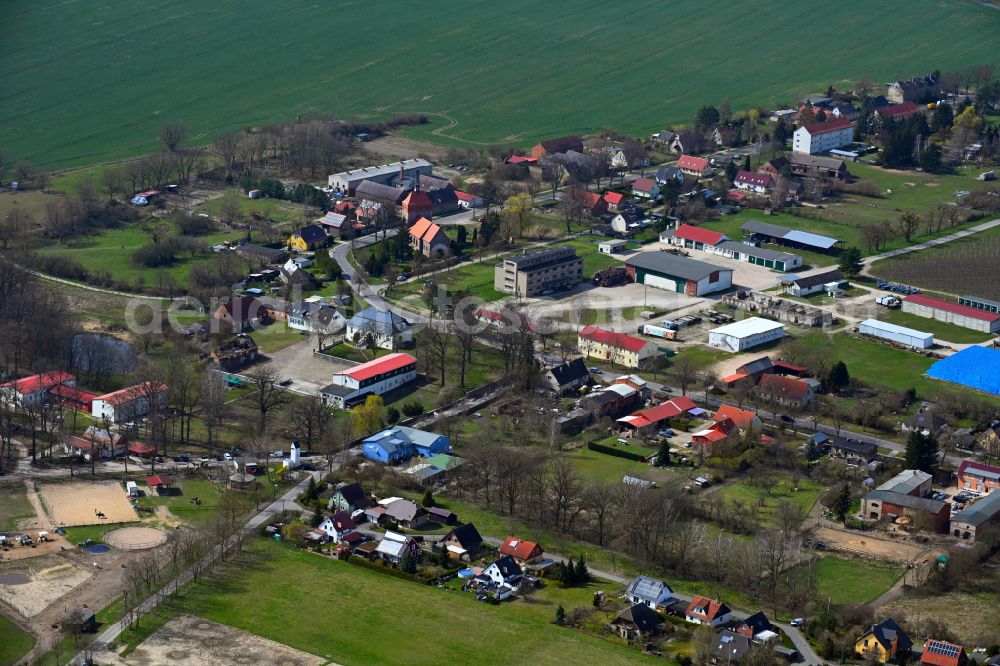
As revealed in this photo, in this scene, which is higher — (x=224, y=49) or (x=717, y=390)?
(x=224, y=49)

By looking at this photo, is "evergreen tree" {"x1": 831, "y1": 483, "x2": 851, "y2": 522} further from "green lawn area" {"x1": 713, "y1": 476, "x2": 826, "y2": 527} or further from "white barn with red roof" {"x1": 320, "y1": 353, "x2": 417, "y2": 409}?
"white barn with red roof" {"x1": 320, "y1": 353, "x2": 417, "y2": 409}

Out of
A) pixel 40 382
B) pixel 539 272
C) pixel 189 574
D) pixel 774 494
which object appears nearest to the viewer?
pixel 189 574

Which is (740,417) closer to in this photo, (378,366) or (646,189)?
(378,366)

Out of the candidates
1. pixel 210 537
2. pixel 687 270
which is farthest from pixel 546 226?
pixel 210 537

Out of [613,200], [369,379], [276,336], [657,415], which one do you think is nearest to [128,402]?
[369,379]

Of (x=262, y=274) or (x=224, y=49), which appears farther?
(x=224, y=49)

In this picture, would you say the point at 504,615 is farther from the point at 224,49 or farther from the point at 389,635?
the point at 224,49

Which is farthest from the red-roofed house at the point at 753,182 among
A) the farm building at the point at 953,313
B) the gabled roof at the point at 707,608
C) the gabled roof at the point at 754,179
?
the gabled roof at the point at 707,608
